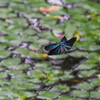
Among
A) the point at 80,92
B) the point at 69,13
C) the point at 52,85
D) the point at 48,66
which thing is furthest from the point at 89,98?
the point at 69,13

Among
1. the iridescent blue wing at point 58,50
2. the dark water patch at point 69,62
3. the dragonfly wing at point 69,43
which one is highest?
the dragonfly wing at point 69,43

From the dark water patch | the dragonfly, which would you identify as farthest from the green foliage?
the dragonfly

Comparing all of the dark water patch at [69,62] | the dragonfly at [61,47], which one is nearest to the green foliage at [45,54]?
the dark water patch at [69,62]

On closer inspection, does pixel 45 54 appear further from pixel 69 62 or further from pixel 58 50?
pixel 58 50

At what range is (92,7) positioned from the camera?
217 centimetres

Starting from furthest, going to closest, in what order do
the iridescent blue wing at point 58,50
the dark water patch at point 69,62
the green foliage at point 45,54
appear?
the dark water patch at point 69,62, the green foliage at point 45,54, the iridescent blue wing at point 58,50

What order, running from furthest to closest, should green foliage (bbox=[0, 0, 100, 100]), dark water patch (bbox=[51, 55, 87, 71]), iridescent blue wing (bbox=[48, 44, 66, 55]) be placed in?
1. dark water patch (bbox=[51, 55, 87, 71])
2. green foliage (bbox=[0, 0, 100, 100])
3. iridescent blue wing (bbox=[48, 44, 66, 55])

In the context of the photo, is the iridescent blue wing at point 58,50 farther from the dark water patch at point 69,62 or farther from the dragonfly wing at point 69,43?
the dark water patch at point 69,62

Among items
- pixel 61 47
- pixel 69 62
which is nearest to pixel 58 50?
pixel 61 47

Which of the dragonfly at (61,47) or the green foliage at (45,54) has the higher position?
the dragonfly at (61,47)

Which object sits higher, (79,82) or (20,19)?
(20,19)

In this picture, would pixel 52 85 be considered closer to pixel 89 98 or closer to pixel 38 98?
pixel 38 98

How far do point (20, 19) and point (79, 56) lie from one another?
580mm

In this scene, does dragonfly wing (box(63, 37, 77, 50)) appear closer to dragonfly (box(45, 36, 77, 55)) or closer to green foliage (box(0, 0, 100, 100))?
dragonfly (box(45, 36, 77, 55))
